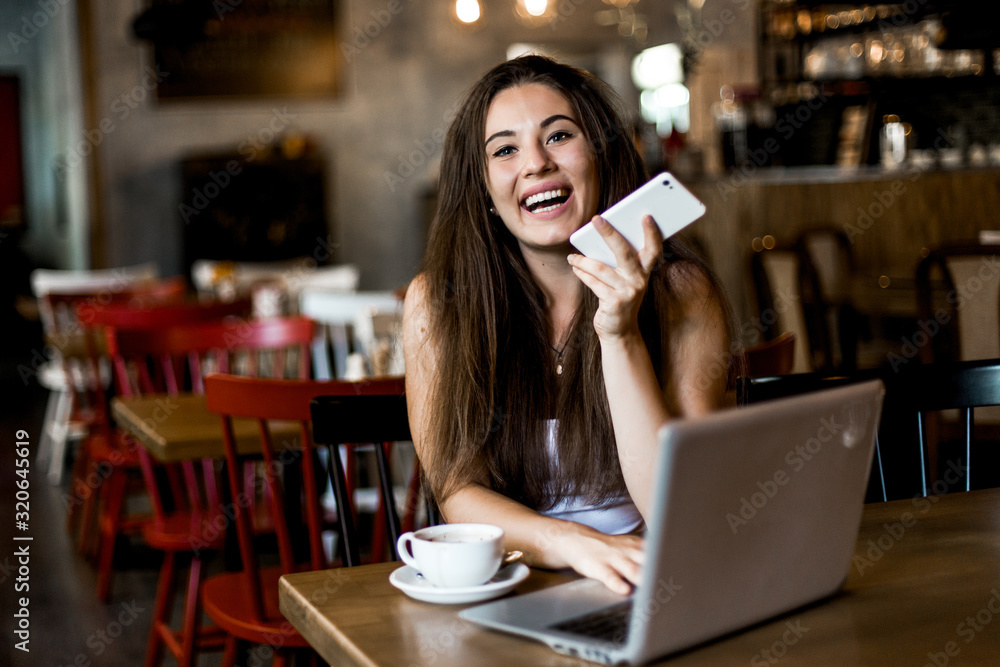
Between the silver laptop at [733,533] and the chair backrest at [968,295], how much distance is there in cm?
237

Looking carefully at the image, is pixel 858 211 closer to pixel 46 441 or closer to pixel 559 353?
pixel 559 353

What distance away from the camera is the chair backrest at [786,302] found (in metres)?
3.94

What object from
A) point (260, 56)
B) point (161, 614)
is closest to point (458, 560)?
point (161, 614)

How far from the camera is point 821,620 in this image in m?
0.96

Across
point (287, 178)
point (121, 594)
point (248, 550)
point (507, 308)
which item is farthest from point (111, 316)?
point (287, 178)

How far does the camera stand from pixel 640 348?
1.33 meters

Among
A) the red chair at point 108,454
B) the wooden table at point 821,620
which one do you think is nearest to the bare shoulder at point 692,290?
the wooden table at point 821,620

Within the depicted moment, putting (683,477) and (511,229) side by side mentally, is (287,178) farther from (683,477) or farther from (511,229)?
(683,477)

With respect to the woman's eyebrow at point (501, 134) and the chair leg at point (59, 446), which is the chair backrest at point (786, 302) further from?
the chair leg at point (59, 446)

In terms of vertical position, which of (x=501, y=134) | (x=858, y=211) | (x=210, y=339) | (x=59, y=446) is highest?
(x=501, y=134)

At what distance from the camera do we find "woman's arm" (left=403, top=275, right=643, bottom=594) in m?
1.07

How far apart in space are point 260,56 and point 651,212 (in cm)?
783

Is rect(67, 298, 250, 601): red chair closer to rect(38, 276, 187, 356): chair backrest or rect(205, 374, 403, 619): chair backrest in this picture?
rect(38, 276, 187, 356): chair backrest

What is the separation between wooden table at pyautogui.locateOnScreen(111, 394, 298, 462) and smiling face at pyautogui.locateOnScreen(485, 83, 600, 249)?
1015 millimetres
